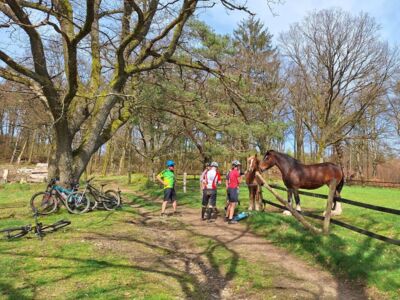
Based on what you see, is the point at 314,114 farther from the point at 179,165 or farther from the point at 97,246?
the point at 97,246

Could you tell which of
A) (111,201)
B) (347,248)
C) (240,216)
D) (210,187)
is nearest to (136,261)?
(347,248)

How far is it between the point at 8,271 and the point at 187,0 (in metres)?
7.92

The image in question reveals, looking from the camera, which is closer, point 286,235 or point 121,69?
point 286,235

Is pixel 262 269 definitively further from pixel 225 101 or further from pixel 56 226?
pixel 225 101

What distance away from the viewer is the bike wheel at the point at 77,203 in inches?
473

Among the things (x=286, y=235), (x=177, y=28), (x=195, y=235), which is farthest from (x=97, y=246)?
(x=177, y=28)

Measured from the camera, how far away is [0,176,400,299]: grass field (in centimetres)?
530

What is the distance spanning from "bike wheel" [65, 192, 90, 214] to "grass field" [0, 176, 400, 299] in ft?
4.72

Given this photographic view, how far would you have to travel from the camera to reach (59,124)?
38.7ft

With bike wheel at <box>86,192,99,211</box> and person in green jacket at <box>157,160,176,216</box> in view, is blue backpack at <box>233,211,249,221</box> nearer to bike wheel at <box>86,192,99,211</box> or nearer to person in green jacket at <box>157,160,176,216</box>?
person in green jacket at <box>157,160,176,216</box>

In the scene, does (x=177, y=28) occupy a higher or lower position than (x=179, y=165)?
higher

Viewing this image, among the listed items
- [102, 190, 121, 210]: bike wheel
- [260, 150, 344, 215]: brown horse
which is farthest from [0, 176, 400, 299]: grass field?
[102, 190, 121, 210]: bike wheel

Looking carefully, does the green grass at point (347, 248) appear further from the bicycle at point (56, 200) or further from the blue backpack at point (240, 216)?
the bicycle at point (56, 200)

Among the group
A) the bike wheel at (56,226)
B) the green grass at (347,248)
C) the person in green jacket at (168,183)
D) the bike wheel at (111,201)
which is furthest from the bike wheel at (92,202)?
the green grass at (347,248)
